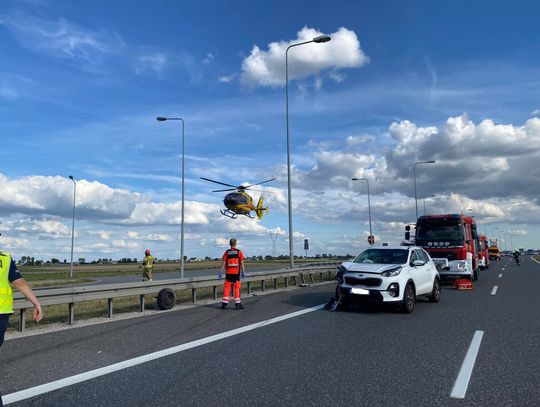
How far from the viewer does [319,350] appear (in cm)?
695

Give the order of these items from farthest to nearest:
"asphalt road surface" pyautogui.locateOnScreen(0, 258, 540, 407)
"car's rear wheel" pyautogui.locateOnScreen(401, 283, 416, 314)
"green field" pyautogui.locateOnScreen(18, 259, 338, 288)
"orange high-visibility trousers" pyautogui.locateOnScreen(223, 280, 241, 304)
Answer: "green field" pyautogui.locateOnScreen(18, 259, 338, 288)
"orange high-visibility trousers" pyautogui.locateOnScreen(223, 280, 241, 304)
"car's rear wheel" pyautogui.locateOnScreen(401, 283, 416, 314)
"asphalt road surface" pyautogui.locateOnScreen(0, 258, 540, 407)

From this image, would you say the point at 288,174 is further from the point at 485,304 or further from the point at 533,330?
the point at 533,330

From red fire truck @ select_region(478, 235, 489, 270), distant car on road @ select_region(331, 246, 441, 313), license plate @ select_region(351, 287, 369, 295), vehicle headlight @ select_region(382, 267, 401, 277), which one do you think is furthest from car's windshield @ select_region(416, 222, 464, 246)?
license plate @ select_region(351, 287, 369, 295)

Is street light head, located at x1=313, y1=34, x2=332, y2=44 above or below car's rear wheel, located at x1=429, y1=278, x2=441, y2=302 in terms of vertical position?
above

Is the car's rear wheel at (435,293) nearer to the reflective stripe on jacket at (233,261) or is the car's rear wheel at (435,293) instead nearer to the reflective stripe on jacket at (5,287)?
the reflective stripe on jacket at (233,261)

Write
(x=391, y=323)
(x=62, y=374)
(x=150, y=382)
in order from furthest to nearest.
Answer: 1. (x=391, y=323)
2. (x=62, y=374)
3. (x=150, y=382)

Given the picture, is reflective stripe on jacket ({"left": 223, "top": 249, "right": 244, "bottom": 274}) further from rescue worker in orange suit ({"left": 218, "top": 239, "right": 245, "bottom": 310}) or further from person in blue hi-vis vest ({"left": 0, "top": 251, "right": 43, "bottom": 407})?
person in blue hi-vis vest ({"left": 0, "top": 251, "right": 43, "bottom": 407})

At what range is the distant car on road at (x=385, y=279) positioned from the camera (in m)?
10.9

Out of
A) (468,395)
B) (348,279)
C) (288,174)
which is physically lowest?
(468,395)

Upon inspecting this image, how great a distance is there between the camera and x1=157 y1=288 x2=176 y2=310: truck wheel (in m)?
11.9

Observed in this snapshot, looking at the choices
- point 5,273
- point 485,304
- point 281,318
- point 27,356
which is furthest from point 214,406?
point 485,304

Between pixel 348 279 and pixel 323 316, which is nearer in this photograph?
pixel 323 316

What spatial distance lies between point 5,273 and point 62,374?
224 cm

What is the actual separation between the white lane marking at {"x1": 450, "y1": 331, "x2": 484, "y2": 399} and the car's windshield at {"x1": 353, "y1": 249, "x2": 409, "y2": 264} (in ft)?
13.3
